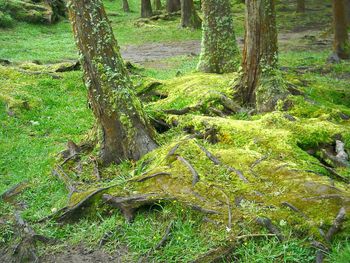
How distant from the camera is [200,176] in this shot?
595cm

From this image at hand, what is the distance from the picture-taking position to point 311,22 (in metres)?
28.4

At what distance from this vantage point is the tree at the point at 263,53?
8336mm

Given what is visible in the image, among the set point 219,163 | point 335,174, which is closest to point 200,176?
point 219,163

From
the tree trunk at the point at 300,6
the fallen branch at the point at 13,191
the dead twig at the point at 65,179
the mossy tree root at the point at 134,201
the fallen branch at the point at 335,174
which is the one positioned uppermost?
the tree trunk at the point at 300,6

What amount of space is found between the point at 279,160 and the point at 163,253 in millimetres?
1958

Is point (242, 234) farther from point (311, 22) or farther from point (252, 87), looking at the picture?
point (311, 22)

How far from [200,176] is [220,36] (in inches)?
238

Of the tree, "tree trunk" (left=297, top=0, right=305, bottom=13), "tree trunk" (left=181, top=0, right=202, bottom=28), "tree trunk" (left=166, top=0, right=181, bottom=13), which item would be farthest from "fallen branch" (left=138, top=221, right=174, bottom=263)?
"tree trunk" (left=166, top=0, right=181, bottom=13)

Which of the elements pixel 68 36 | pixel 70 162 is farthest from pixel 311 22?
pixel 70 162

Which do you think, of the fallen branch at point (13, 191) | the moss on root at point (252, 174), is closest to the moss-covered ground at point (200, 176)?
the moss on root at point (252, 174)

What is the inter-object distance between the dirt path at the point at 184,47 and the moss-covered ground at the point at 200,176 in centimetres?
900

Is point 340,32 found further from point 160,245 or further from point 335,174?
point 160,245

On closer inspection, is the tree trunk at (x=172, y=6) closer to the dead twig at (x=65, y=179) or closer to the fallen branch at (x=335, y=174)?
the dead twig at (x=65, y=179)

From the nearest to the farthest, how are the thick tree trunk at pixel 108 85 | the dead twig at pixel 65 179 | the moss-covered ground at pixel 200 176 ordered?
1. the moss-covered ground at pixel 200 176
2. the dead twig at pixel 65 179
3. the thick tree trunk at pixel 108 85
